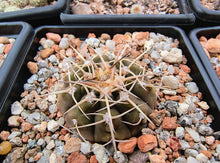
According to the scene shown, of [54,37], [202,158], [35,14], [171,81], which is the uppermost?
[35,14]

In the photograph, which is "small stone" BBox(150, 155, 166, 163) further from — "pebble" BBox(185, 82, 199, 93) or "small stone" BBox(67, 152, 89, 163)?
"pebble" BBox(185, 82, 199, 93)

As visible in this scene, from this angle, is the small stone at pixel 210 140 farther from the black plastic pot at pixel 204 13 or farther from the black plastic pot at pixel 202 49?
the black plastic pot at pixel 204 13

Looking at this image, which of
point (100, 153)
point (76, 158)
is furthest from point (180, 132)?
point (76, 158)

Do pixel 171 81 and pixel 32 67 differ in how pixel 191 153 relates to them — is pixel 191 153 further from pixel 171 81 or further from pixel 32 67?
pixel 32 67

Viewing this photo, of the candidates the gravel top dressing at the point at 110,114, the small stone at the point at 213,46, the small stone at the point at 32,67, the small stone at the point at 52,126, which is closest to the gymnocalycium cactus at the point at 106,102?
the gravel top dressing at the point at 110,114

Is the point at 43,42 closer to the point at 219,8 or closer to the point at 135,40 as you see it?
the point at 135,40

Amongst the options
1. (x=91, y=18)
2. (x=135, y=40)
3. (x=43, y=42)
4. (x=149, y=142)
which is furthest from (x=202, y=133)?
(x=43, y=42)

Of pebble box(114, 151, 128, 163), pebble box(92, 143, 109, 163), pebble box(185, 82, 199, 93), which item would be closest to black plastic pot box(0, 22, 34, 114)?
pebble box(92, 143, 109, 163)
